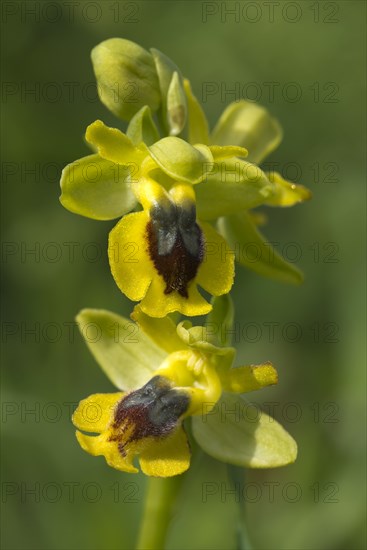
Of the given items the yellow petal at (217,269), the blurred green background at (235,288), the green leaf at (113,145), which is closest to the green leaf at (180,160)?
the green leaf at (113,145)

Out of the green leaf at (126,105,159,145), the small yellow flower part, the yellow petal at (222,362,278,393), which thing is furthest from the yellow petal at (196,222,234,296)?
→ the green leaf at (126,105,159,145)

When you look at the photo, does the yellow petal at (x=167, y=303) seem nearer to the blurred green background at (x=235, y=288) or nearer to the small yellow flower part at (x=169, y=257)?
the small yellow flower part at (x=169, y=257)

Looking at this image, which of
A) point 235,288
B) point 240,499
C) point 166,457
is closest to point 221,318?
point 166,457

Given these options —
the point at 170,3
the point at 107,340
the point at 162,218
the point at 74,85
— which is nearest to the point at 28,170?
the point at 74,85

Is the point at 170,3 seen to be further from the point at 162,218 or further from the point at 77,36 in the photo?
the point at 162,218

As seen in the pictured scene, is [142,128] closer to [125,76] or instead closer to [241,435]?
[125,76]
